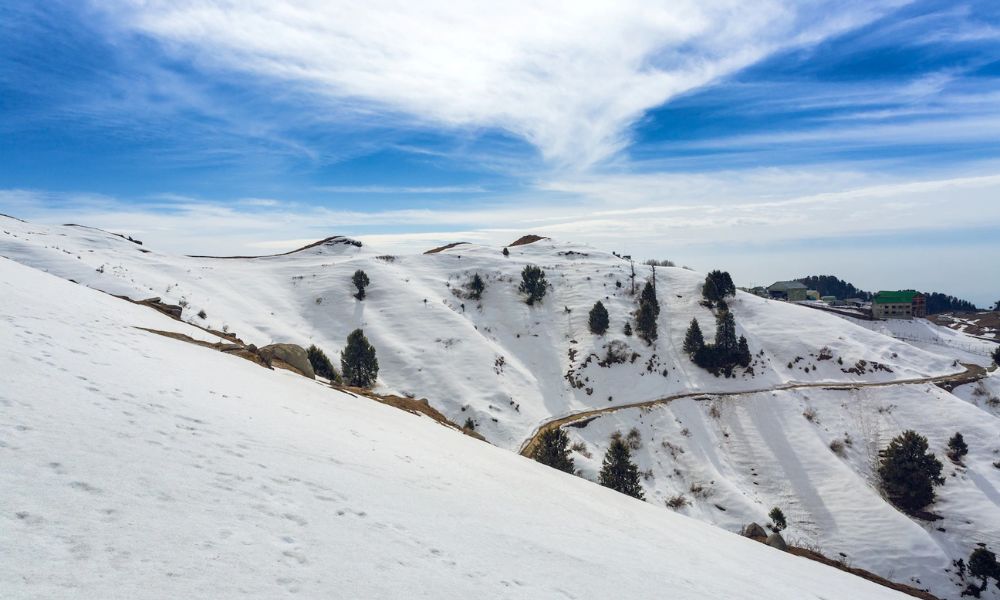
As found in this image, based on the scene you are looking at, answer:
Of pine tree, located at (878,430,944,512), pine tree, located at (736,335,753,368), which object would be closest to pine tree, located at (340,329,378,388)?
pine tree, located at (736,335,753,368)

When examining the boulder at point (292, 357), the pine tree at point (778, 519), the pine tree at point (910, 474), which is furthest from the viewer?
the pine tree at point (910, 474)

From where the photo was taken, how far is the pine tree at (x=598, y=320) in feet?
169

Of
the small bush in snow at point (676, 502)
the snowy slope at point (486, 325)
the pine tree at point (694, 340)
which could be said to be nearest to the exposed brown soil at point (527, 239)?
the snowy slope at point (486, 325)

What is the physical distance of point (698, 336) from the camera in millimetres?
47750

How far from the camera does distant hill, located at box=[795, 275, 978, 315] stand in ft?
462

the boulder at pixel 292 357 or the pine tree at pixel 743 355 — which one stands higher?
the boulder at pixel 292 357

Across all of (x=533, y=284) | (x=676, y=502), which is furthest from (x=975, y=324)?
(x=676, y=502)

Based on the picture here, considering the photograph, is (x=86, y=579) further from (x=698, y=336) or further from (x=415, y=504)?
(x=698, y=336)

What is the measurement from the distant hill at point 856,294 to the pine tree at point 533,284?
146 meters

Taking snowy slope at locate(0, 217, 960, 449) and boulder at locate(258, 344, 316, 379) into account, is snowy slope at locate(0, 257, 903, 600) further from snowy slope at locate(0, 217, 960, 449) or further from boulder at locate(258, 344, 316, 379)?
snowy slope at locate(0, 217, 960, 449)

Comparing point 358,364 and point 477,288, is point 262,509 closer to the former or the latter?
point 358,364

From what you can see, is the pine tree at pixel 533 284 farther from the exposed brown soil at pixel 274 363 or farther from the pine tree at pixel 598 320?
the exposed brown soil at pixel 274 363

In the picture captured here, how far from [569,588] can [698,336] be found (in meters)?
46.3

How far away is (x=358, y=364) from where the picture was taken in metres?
35.4
